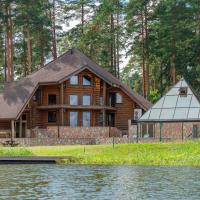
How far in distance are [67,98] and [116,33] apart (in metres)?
19.0

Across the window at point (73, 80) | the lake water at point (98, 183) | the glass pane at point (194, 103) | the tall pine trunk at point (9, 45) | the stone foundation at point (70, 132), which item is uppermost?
the tall pine trunk at point (9, 45)

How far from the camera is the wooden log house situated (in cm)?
6097

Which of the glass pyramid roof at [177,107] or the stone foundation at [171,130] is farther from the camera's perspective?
the glass pyramid roof at [177,107]

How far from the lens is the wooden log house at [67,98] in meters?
61.0

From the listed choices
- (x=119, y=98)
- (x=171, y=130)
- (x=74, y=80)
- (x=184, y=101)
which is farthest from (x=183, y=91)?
(x=74, y=80)

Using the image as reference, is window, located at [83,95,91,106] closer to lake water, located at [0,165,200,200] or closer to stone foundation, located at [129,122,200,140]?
stone foundation, located at [129,122,200,140]

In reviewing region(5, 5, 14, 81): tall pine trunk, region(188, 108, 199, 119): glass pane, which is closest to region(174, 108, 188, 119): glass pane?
region(188, 108, 199, 119): glass pane

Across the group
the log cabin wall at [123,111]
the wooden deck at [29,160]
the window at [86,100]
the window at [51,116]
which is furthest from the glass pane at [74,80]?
the wooden deck at [29,160]

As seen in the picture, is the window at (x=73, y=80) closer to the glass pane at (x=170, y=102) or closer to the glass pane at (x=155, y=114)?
the glass pane at (x=155, y=114)

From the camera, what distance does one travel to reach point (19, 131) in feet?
202

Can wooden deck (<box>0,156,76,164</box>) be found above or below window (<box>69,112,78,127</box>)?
below

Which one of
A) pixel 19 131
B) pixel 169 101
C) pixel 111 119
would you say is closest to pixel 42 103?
pixel 19 131

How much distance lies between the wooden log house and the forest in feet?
22.8

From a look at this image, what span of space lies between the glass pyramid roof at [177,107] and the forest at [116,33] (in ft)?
39.1
